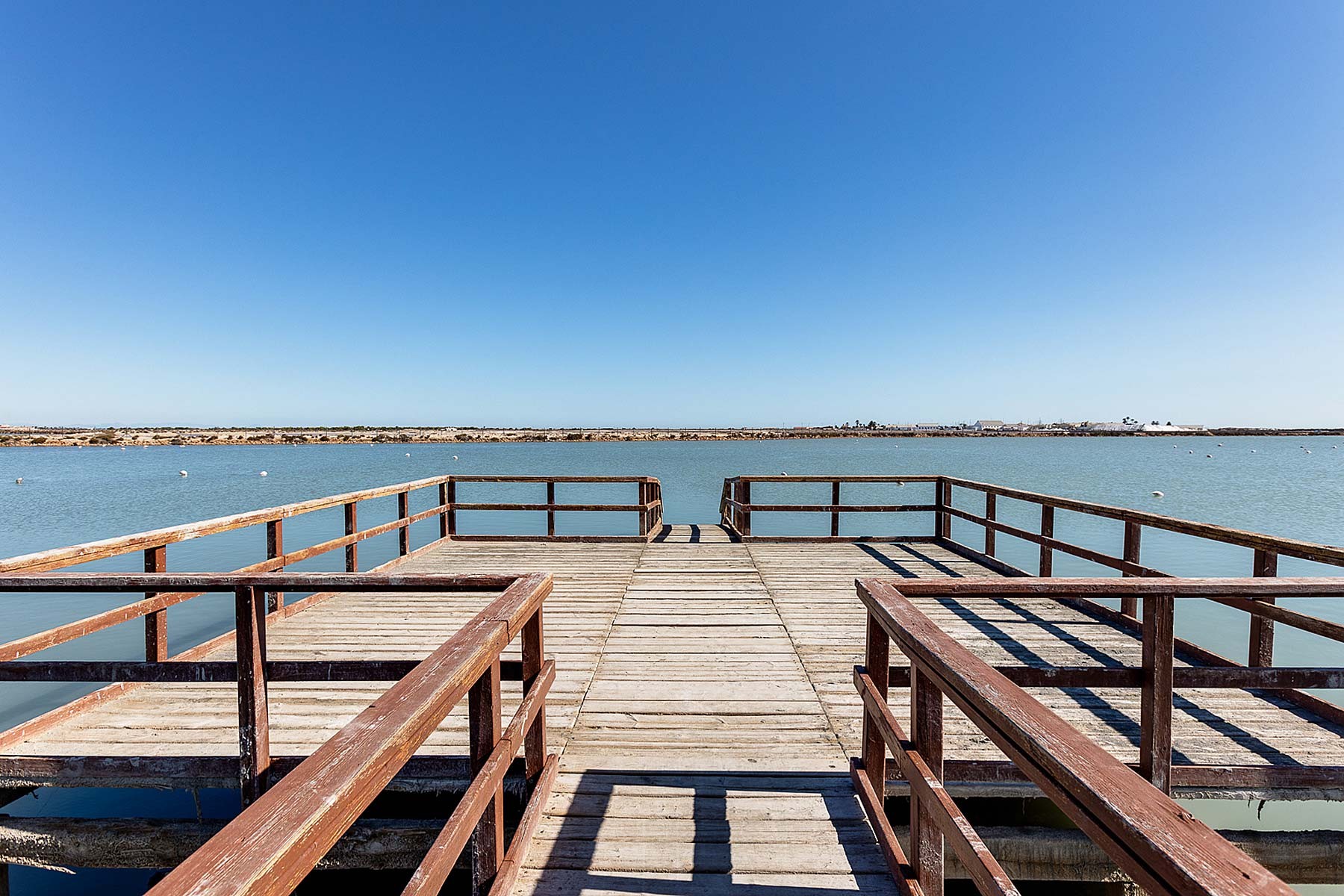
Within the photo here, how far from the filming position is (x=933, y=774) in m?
1.91

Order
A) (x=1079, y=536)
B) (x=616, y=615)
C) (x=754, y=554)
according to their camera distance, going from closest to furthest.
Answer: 1. (x=616, y=615)
2. (x=754, y=554)
3. (x=1079, y=536)

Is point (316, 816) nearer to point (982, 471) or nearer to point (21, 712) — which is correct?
point (21, 712)

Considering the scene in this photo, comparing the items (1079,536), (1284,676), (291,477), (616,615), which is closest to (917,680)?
(1284,676)

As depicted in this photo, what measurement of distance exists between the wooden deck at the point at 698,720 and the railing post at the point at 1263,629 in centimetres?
29

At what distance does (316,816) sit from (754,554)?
753 centimetres

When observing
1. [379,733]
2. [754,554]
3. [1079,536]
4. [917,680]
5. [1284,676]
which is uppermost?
[379,733]

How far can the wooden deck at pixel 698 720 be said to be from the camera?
241cm

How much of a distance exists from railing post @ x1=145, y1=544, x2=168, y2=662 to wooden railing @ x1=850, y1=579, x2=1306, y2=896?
13.8 ft

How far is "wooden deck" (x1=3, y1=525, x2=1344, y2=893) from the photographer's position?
2.41m

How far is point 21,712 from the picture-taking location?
572 cm

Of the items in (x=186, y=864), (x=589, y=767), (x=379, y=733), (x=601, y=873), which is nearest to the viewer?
(x=186, y=864)

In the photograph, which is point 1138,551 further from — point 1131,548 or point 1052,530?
point 1052,530

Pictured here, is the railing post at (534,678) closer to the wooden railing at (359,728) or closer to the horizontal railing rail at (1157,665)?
the wooden railing at (359,728)

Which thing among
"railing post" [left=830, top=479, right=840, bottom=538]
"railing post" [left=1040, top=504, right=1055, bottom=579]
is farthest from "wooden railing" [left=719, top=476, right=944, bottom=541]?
"railing post" [left=1040, top=504, right=1055, bottom=579]
